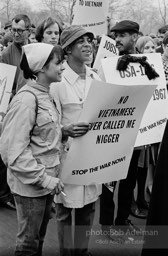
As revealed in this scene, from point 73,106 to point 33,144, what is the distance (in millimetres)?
509

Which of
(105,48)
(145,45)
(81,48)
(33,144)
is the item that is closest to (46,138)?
(33,144)

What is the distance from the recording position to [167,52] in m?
4.89

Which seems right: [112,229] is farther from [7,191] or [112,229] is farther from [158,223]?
[158,223]

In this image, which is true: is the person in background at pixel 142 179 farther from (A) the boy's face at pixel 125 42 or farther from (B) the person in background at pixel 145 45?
(B) the person in background at pixel 145 45

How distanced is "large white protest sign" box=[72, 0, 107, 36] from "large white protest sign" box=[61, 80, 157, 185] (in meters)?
2.97

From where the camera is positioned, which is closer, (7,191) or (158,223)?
(158,223)

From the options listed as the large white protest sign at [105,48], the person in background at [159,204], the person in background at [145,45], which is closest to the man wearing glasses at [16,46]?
the large white protest sign at [105,48]

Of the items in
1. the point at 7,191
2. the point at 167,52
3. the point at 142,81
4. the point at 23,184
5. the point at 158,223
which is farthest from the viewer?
the point at 7,191

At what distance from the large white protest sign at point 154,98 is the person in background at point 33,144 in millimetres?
847

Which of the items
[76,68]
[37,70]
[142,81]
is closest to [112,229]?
[142,81]

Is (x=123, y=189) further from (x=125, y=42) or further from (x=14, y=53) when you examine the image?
(x=14, y=53)

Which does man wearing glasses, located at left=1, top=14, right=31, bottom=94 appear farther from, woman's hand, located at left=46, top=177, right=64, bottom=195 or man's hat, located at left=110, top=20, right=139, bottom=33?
woman's hand, located at left=46, top=177, right=64, bottom=195

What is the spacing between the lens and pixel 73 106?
3.30 m

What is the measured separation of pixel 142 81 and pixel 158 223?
166cm
